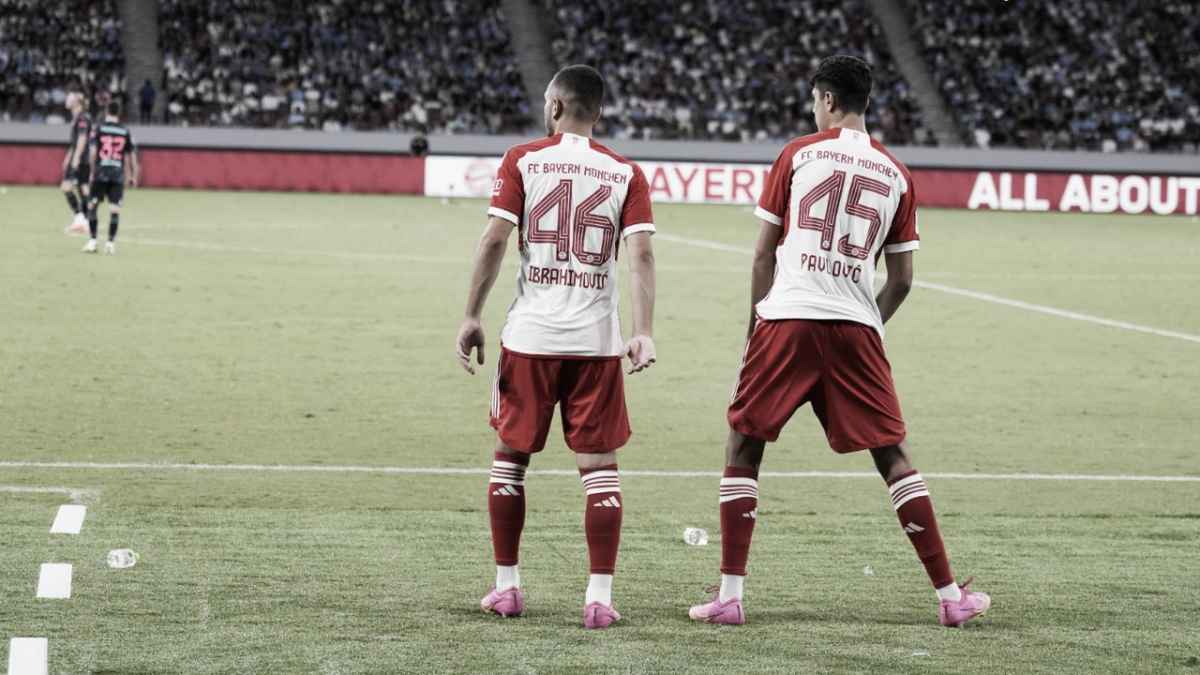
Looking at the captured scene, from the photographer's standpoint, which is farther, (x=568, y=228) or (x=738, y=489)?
(x=738, y=489)

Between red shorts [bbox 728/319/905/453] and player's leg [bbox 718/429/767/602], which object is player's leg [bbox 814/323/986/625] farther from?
player's leg [bbox 718/429/767/602]

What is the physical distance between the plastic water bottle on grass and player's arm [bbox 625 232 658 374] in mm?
2221

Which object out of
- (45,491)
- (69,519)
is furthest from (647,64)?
(69,519)

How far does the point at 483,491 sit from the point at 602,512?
3171mm

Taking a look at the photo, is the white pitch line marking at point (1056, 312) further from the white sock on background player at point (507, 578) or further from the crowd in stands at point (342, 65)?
the crowd in stands at point (342, 65)

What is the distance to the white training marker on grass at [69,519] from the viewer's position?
312 inches

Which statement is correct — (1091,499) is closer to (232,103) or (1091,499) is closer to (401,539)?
(401,539)

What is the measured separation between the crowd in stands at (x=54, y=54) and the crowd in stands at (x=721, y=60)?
1273 cm

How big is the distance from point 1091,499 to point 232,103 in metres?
40.8

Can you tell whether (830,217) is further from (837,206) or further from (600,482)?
(600,482)

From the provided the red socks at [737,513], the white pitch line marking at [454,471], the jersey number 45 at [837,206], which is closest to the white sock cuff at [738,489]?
the red socks at [737,513]

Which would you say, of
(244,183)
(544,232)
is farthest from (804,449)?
(244,183)

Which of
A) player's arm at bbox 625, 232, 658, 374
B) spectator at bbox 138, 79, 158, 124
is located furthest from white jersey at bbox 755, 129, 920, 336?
spectator at bbox 138, 79, 158, 124

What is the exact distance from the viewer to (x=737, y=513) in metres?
6.61
